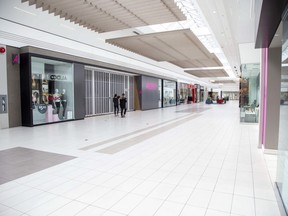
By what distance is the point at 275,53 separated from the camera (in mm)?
4590

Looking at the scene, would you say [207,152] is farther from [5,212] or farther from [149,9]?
[149,9]

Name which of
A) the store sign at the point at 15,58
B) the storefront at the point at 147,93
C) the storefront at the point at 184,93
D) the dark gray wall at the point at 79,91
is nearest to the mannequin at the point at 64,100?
the dark gray wall at the point at 79,91

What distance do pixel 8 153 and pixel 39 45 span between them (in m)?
5.51

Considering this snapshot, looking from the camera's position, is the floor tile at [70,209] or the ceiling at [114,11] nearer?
the floor tile at [70,209]

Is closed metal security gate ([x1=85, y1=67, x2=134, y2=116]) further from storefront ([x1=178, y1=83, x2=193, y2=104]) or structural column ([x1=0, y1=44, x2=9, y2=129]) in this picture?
storefront ([x1=178, y1=83, x2=193, y2=104])

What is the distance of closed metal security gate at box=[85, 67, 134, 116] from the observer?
12.5 meters

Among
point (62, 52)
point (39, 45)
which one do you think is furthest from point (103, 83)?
point (39, 45)

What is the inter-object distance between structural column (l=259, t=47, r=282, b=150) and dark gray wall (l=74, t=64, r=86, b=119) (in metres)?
8.70

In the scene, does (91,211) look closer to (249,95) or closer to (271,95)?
(271,95)

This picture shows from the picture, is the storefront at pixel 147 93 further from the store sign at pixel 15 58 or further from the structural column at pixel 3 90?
the structural column at pixel 3 90

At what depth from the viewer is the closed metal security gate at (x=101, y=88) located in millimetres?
12523

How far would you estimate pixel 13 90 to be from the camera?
859 cm

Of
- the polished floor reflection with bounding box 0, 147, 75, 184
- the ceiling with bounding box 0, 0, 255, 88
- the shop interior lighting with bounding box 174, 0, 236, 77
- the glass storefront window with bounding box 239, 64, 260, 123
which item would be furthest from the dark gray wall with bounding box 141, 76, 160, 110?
the polished floor reflection with bounding box 0, 147, 75, 184

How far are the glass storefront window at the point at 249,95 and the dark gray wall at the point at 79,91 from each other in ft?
26.3
